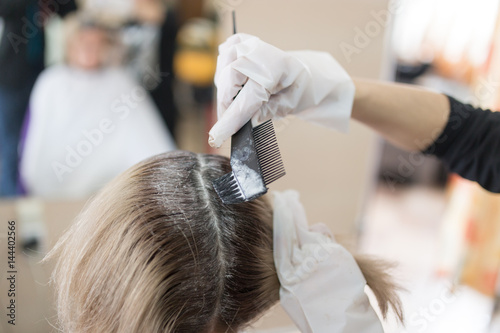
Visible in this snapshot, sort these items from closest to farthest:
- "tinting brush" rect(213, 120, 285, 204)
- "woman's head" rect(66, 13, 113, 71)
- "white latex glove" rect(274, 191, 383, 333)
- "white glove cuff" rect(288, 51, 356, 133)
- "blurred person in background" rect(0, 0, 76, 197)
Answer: "tinting brush" rect(213, 120, 285, 204) → "white latex glove" rect(274, 191, 383, 333) → "white glove cuff" rect(288, 51, 356, 133) → "blurred person in background" rect(0, 0, 76, 197) → "woman's head" rect(66, 13, 113, 71)

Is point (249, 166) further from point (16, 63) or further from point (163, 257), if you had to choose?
point (16, 63)

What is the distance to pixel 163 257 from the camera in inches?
28.8

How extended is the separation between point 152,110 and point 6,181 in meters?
0.71

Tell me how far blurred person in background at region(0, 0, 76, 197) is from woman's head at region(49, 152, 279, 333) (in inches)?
43.0

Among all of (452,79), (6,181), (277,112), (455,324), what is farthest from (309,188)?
(452,79)

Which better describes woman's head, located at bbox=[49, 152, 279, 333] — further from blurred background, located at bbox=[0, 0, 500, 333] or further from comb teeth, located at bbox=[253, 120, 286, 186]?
blurred background, located at bbox=[0, 0, 500, 333]

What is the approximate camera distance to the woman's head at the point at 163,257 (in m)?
0.73

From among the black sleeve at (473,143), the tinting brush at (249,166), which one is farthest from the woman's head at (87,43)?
the black sleeve at (473,143)

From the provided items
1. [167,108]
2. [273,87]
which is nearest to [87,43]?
[167,108]

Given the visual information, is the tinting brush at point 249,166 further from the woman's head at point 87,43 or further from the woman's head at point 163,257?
the woman's head at point 87,43

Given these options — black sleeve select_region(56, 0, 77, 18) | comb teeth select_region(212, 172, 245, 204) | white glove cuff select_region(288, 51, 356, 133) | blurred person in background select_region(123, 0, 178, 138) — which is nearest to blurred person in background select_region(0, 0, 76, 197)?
black sleeve select_region(56, 0, 77, 18)

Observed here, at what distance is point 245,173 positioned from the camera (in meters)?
0.72

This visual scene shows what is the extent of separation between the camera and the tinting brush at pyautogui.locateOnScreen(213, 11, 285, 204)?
2.33 feet

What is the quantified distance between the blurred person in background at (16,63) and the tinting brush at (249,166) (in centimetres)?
128
